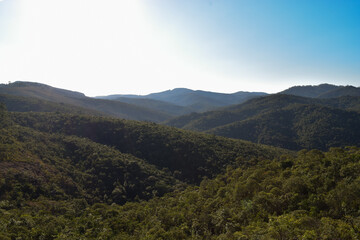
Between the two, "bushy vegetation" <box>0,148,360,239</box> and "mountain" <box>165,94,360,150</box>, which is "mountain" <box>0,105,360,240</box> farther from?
"mountain" <box>165,94,360,150</box>

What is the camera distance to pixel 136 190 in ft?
193

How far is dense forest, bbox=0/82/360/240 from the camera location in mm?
18898

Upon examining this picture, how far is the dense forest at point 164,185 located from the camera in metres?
18.9

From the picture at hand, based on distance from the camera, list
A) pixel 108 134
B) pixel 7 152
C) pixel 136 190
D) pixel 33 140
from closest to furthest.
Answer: pixel 7 152
pixel 136 190
pixel 33 140
pixel 108 134

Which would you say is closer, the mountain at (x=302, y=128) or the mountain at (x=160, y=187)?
the mountain at (x=160, y=187)

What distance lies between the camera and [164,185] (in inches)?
2315

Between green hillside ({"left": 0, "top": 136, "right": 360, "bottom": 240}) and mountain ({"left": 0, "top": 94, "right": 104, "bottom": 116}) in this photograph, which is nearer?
green hillside ({"left": 0, "top": 136, "right": 360, "bottom": 240})

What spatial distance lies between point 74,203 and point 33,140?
37.1 meters

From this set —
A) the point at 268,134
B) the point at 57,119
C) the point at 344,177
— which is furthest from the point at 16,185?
the point at 268,134

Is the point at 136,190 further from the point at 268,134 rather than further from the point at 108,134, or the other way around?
the point at 268,134

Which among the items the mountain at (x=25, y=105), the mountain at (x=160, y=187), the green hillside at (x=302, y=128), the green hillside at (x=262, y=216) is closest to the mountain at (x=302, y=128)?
the green hillside at (x=302, y=128)

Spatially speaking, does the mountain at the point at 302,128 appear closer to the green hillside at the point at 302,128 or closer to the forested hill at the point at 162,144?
the green hillside at the point at 302,128

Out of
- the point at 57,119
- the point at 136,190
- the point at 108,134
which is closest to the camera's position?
the point at 136,190

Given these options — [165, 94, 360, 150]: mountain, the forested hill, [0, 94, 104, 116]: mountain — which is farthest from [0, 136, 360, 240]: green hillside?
[0, 94, 104, 116]: mountain
